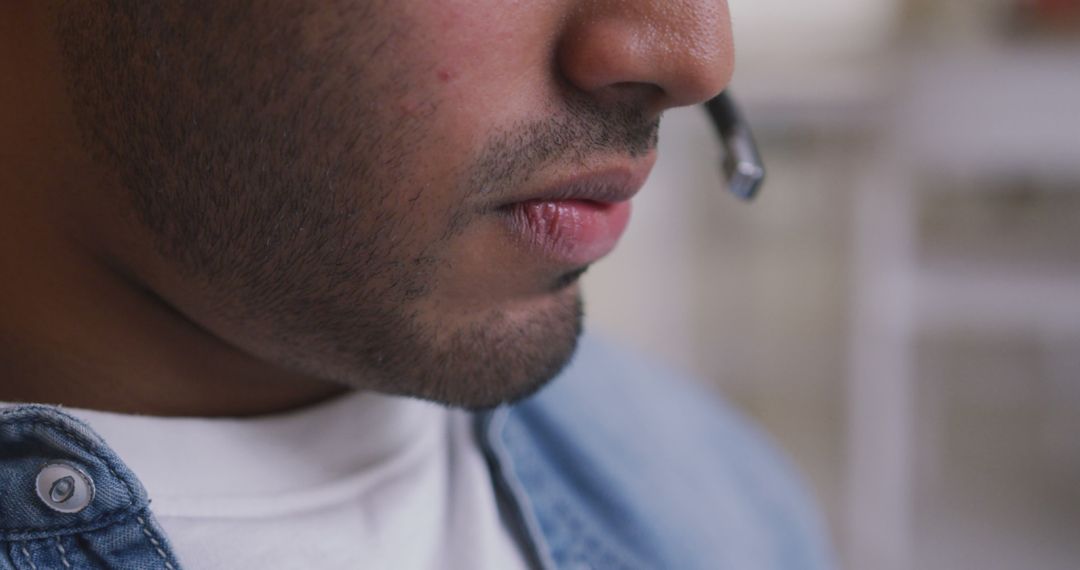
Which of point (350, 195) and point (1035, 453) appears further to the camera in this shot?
point (1035, 453)

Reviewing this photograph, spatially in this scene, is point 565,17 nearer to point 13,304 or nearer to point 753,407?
point 13,304

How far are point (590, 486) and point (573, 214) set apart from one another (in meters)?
0.23

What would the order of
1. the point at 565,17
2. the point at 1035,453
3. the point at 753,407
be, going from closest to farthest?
the point at 565,17, the point at 1035,453, the point at 753,407

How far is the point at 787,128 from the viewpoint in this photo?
1948 millimetres

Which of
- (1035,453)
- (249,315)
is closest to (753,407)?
(1035,453)

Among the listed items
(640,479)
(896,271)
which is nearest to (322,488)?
(640,479)

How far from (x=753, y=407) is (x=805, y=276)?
0.33 metres

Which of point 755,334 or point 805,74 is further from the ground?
point 805,74

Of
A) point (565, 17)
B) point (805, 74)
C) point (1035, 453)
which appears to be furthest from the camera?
point (1035, 453)

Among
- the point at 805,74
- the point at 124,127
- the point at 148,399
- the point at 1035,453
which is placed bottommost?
the point at 1035,453

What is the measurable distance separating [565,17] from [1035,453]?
182cm

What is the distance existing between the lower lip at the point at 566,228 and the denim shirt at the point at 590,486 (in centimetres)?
15

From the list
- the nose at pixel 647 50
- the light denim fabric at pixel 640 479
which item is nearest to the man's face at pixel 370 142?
the nose at pixel 647 50

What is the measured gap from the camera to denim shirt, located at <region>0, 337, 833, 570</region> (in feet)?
1.42
